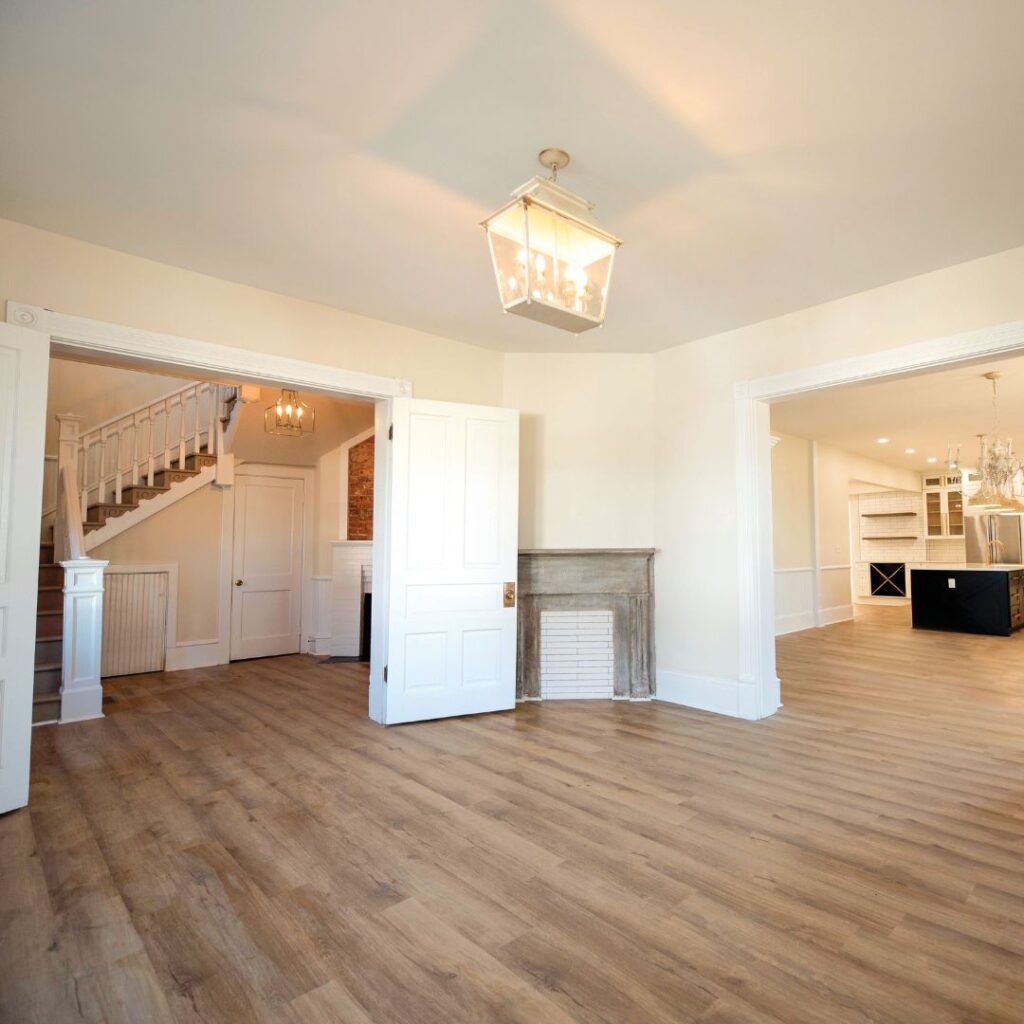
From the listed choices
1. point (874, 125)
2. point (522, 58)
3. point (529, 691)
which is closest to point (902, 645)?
point (529, 691)

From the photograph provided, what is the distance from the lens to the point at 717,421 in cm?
477

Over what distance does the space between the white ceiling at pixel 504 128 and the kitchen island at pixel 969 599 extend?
23.9ft

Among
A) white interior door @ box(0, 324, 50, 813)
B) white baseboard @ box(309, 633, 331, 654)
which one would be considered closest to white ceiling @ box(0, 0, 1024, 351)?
white interior door @ box(0, 324, 50, 813)

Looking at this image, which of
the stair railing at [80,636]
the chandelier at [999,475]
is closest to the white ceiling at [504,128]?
the stair railing at [80,636]

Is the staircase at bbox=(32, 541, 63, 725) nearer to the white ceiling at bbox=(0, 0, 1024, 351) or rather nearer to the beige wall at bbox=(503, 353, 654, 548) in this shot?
the white ceiling at bbox=(0, 0, 1024, 351)

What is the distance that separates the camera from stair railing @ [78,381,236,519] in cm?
642

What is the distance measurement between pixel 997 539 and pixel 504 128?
44.8ft

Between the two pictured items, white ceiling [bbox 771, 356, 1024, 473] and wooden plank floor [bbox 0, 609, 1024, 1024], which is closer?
wooden plank floor [bbox 0, 609, 1024, 1024]

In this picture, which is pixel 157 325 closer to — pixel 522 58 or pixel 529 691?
pixel 522 58

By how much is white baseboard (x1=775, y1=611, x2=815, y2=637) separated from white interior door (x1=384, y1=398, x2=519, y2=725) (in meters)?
5.58

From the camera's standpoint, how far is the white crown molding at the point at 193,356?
3.21 m

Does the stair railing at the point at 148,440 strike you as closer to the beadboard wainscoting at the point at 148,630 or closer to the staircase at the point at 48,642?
the beadboard wainscoting at the point at 148,630

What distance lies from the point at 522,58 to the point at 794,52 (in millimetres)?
903

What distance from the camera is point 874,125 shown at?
A: 2379 mm
